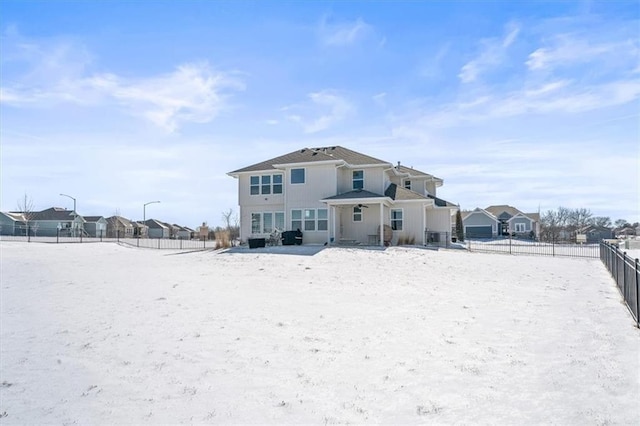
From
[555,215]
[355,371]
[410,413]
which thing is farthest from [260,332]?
[555,215]

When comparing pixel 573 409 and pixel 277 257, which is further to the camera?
pixel 277 257

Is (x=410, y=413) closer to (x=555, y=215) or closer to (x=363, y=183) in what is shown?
(x=363, y=183)

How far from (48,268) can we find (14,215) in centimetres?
6267

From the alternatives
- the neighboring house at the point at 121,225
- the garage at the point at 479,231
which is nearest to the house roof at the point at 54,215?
the neighboring house at the point at 121,225

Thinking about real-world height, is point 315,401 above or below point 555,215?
below

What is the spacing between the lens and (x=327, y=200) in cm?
2641

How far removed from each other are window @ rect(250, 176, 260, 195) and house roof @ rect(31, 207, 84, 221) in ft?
166

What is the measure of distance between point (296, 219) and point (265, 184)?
3.71 m

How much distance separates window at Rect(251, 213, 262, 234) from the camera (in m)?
30.7

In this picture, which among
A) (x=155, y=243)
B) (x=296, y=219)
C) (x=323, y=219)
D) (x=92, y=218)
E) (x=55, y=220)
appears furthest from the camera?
(x=92, y=218)

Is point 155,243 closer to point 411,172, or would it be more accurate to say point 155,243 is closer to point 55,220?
point 411,172

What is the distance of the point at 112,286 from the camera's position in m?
13.6

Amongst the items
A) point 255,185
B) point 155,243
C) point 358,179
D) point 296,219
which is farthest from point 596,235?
point 155,243

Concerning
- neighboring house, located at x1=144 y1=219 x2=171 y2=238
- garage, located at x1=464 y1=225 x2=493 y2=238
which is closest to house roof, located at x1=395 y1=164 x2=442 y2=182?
garage, located at x1=464 y1=225 x2=493 y2=238
